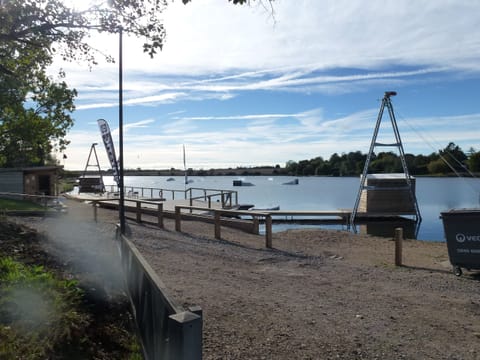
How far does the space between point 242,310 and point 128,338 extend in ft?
5.22

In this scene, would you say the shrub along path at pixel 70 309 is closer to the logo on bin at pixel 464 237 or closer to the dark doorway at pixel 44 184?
the logo on bin at pixel 464 237

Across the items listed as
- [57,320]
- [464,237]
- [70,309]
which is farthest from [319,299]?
[464,237]

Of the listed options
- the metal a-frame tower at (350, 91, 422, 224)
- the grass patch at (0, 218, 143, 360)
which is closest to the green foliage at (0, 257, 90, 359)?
the grass patch at (0, 218, 143, 360)

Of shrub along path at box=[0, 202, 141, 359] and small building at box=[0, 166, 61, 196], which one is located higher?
small building at box=[0, 166, 61, 196]

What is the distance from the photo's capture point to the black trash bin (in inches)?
358

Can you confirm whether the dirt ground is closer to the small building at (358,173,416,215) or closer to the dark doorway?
the small building at (358,173,416,215)

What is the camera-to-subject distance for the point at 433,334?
532cm

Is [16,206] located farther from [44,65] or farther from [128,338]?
[128,338]

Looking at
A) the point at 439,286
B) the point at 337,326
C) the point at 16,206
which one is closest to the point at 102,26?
the point at 337,326

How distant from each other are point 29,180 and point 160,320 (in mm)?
29337

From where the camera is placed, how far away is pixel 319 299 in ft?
22.6

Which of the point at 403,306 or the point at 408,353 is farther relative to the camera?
the point at 403,306

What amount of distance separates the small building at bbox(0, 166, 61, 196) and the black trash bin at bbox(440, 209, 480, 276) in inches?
1011

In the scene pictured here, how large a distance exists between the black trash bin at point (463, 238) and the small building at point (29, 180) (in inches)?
1011
